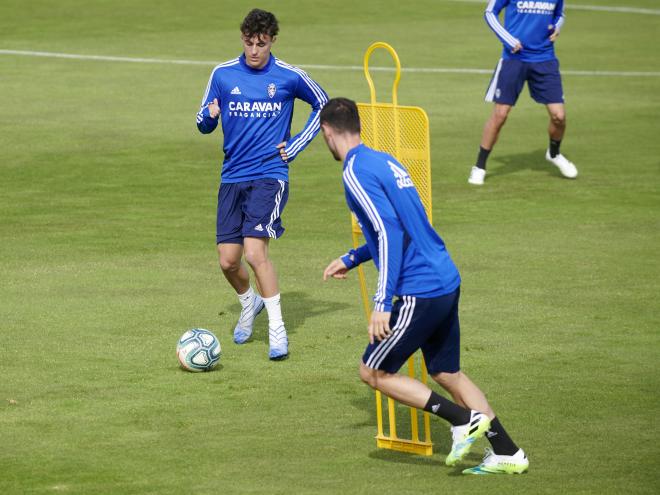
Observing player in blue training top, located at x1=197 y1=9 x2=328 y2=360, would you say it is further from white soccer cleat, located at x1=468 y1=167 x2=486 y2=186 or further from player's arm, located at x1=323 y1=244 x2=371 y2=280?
white soccer cleat, located at x1=468 y1=167 x2=486 y2=186

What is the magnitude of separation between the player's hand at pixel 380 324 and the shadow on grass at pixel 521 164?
1144 centimetres

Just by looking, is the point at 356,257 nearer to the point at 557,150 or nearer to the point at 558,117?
the point at 558,117

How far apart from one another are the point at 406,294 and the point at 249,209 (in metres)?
3.38

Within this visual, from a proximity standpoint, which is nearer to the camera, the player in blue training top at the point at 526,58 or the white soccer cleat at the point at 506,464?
the white soccer cleat at the point at 506,464

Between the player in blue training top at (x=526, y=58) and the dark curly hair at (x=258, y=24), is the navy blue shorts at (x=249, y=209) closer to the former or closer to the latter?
the dark curly hair at (x=258, y=24)

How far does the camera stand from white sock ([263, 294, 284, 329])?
10.8m

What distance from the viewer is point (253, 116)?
1102 cm

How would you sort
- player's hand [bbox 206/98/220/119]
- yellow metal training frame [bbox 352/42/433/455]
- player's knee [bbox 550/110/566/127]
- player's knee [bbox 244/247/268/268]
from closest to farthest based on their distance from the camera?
yellow metal training frame [bbox 352/42/433/455] < player's hand [bbox 206/98/220/119] < player's knee [bbox 244/247/268/268] < player's knee [bbox 550/110/566/127]

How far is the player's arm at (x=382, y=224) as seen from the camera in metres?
7.59

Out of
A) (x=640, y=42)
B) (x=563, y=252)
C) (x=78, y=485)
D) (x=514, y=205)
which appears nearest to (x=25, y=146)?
(x=514, y=205)

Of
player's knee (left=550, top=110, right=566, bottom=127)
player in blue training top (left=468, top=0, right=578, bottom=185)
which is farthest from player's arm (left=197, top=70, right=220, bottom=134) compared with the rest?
player's knee (left=550, top=110, right=566, bottom=127)

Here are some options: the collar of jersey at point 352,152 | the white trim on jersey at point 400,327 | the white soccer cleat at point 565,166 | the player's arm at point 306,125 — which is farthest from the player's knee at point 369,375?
the white soccer cleat at point 565,166

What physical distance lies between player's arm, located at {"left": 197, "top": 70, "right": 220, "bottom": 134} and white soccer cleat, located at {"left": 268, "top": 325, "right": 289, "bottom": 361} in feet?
5.71

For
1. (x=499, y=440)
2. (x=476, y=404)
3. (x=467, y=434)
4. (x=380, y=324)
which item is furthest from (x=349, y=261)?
(x=499, y=440)
